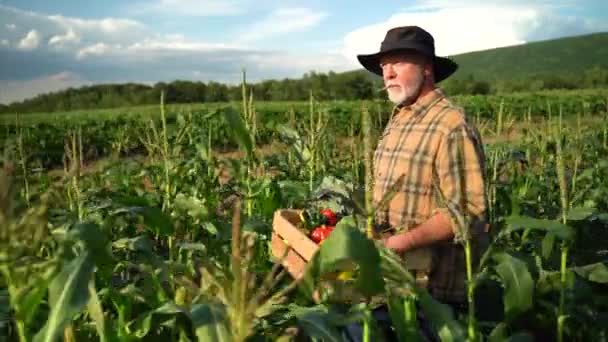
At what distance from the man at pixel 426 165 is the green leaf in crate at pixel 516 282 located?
17 cm

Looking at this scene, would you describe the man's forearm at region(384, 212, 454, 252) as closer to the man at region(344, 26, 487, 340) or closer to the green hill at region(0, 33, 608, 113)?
the man at region(344, 26, 487, 340)

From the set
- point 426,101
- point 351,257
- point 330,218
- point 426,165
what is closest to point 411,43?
point 426,101

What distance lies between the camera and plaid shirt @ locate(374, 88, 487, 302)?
2725 mm

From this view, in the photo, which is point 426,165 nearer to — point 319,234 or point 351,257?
point 319,234

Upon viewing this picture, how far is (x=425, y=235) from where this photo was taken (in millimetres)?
2625

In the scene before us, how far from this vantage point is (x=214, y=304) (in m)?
1.49

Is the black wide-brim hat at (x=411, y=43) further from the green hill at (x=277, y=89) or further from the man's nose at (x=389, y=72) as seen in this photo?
the green hill at (x=277, y=89)

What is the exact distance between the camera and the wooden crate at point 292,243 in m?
2.59

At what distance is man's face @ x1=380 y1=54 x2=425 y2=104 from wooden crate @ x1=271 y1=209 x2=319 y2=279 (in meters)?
0.79

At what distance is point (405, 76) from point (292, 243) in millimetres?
1021

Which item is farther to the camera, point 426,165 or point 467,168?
point 426,165

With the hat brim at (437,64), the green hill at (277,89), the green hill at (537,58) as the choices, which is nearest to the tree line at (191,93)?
the green hill at (277,89)

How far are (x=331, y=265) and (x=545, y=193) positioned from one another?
5632 millimetres

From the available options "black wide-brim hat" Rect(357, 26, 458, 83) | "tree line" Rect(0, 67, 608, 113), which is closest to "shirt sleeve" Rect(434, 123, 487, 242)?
"black wide-brim hat" Rect(357, 26, 458, 83)
